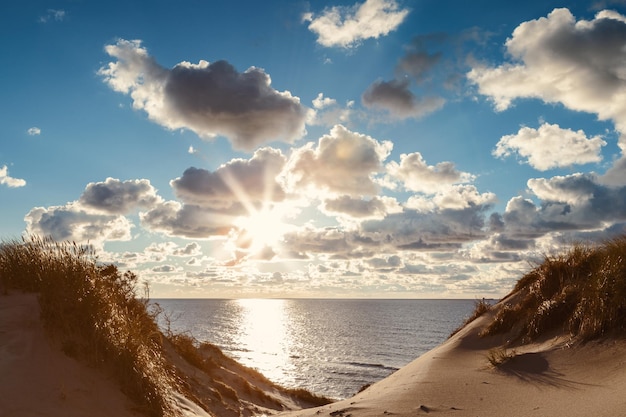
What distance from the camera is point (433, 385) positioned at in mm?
9148

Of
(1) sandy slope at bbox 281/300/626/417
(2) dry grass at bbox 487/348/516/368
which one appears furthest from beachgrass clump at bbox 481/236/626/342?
(2) dry grass at bbox 487/348/516/368

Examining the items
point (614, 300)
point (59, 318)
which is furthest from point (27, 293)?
point (614, 300)

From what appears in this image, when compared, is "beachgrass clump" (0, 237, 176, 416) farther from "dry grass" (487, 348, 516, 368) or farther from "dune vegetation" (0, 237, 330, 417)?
"dry grass" (487, 348, 516, 368)

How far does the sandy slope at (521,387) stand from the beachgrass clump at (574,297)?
48cm

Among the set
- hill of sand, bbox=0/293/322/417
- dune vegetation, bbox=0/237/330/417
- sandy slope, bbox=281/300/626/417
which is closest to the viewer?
sandy slope, bbox=281/300/626/417

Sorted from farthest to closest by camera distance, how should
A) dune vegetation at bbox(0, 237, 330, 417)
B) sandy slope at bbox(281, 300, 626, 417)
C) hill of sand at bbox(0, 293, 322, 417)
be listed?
1. dune vegetation at bbox(0, 237, 330, 417)
2. hill of sand at bbox(0, 293, 322, 417)
3. sandy slope at bbox(281, 300, 626, 417)

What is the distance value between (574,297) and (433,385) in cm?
431

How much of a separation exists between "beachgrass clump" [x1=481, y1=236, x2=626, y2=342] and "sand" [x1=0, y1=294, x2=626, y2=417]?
487 millimetres

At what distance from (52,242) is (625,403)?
11.9 metres

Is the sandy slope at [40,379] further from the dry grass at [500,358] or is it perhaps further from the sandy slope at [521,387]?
the dry grass at [500,358]

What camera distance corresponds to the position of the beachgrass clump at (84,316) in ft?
28.7

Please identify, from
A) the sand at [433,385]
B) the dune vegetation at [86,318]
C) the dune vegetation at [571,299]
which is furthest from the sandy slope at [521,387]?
the dune vegetation at [86,318]

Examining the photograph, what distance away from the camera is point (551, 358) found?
9242mm

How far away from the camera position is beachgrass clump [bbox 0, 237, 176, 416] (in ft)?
28.7
